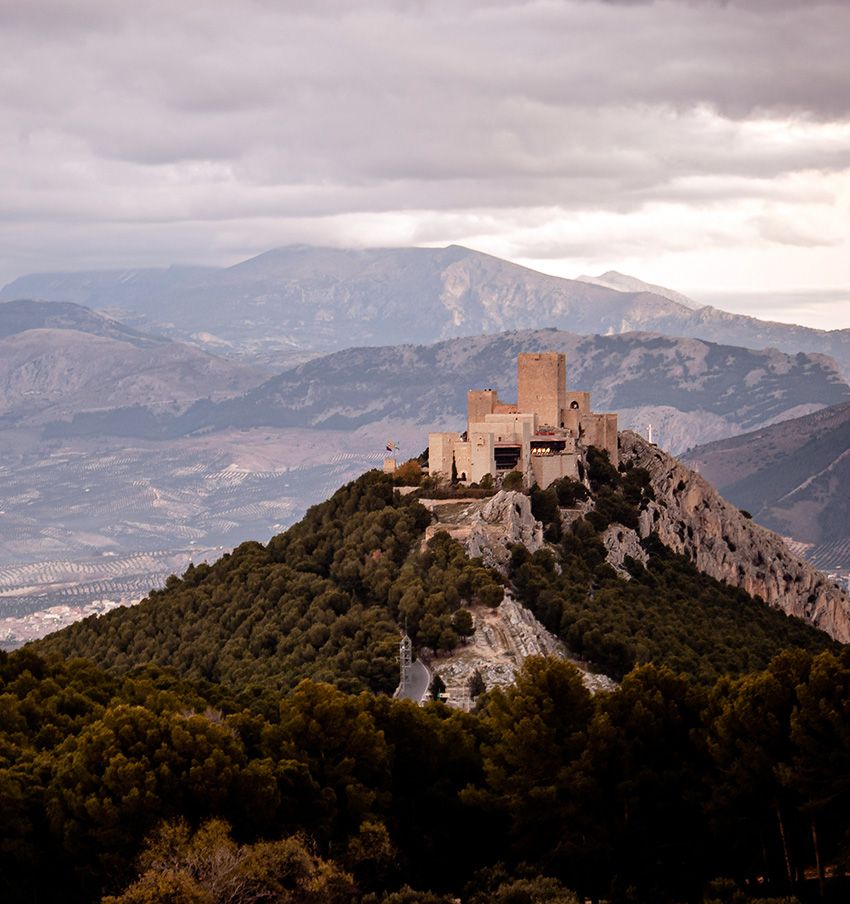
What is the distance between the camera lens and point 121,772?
61094 millimetres

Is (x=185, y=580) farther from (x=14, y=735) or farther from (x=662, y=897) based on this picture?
(x=662, y=897)

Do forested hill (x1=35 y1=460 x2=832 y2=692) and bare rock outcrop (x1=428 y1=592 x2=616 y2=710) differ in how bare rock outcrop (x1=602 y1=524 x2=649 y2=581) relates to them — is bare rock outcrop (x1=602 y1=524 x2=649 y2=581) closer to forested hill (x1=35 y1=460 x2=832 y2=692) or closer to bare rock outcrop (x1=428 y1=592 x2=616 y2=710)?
forested hill (x1=35 y1=460 x2=832 y2=692)

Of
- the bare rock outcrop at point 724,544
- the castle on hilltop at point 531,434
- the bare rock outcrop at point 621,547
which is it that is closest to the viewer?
the bare rock outcrop at point 621,547

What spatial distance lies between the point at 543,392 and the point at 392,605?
2536 centimetres

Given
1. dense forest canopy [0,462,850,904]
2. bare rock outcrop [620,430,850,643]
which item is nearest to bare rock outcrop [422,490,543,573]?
bare rock outcrop [620,430,850,643]

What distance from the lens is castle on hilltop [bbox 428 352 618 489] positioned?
118m

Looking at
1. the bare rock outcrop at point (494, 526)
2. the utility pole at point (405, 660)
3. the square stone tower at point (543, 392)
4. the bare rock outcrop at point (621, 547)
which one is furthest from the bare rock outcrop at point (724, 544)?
the utility pole at point (405, 660)

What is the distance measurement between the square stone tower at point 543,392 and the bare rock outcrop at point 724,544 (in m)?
7.19

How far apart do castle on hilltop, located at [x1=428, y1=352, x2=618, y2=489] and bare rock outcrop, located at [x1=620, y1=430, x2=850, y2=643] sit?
399 centimetres

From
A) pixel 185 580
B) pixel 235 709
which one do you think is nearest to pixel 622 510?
pixel 185 580

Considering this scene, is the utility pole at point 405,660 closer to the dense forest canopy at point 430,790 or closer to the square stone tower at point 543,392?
the dense forest canopy at point 430,790

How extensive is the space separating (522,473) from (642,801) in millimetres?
50765

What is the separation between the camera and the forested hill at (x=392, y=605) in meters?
99.5

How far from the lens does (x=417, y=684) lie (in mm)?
93750
